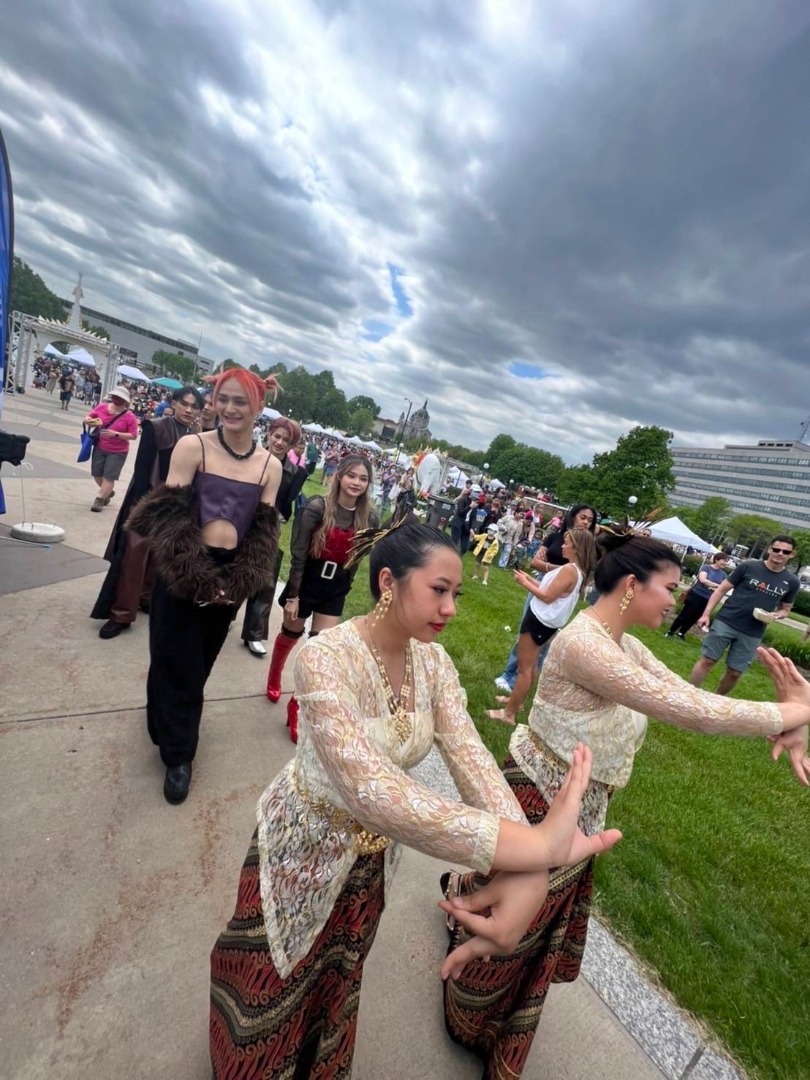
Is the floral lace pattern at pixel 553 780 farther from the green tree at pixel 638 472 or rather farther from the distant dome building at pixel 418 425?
the distant dome building at pixel 418 425

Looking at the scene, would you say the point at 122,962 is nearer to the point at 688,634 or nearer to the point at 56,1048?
the point at 56,1048

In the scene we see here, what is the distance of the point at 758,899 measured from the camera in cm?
292

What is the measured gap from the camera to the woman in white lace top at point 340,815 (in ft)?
3.66

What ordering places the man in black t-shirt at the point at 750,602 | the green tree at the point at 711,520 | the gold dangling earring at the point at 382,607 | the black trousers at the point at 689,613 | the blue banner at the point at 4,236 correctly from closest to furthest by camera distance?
the gold dangling earring at the point at 382,607 < the blue banner at the point at 4,236 < the man in black t-shirt at the point at 750,602 < the black trousers at the point at 689,613 < the green tree at the point at 711,520

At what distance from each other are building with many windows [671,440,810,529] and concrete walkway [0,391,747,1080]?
321 feet

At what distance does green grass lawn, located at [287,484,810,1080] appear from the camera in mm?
2141

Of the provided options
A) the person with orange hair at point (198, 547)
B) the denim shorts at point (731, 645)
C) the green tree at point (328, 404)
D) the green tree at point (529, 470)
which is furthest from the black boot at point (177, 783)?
the green tree at point (529, 470)

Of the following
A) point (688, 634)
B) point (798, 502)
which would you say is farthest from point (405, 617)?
point (798, 502)

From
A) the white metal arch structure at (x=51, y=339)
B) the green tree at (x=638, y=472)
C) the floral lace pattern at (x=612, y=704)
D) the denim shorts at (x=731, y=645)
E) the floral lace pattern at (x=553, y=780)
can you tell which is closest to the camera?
the floral lace pattern at (x=612, y=704)

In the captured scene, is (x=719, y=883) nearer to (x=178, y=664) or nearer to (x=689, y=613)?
(x=178, y=664)

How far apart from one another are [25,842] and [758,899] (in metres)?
4.01

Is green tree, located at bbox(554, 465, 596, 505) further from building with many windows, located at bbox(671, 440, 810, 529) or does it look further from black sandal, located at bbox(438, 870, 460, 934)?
building with many windows, located at bbox(671, 440, 810, 529)

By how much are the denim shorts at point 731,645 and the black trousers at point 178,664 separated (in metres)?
5.79

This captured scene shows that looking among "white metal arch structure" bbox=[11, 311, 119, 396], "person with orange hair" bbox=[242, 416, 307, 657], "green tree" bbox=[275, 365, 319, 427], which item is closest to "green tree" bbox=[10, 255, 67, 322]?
"green tree" bbox=[275, 365, 319, 427]
